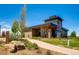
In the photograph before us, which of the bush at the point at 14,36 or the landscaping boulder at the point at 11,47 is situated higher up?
the bush at the point at 14,36

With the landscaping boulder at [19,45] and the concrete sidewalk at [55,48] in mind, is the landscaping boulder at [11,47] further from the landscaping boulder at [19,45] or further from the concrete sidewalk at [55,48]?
the concrete sidewalk at [55,48]

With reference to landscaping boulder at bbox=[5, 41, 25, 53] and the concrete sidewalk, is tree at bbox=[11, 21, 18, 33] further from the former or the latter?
the concrete sidewalk

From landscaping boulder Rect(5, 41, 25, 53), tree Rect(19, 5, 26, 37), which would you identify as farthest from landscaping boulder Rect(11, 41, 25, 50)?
tree Rect(19, 5, 26, 37)

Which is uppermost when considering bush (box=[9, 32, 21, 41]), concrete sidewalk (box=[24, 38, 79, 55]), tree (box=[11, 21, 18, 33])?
tree (box=[11, 21, 18, 33])

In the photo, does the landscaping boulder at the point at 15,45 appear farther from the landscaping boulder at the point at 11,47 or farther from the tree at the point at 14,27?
the tree at the point at 14,27

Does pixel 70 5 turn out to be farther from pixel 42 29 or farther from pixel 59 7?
pixel 42 29

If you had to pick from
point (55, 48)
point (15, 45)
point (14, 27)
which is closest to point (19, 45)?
point (15, 45)

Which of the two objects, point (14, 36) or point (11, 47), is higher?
point (14, 36)

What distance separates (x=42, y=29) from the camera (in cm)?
508

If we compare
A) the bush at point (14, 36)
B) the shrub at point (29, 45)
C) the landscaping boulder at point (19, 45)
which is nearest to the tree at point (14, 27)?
the bush at point (14, 36)

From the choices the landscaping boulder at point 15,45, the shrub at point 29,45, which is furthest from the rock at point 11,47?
the shrub at point 29,45

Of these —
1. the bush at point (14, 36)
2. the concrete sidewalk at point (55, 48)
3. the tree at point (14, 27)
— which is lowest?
the concrete sidewalk at point (55, 48)

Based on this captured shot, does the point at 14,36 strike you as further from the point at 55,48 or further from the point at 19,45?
the point at 55,48
